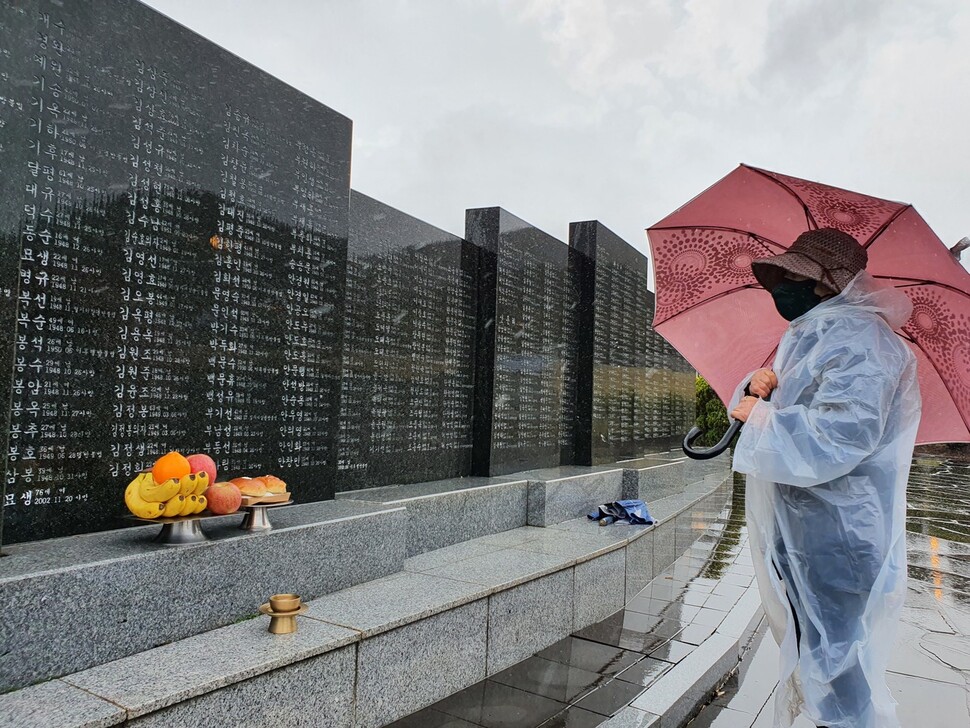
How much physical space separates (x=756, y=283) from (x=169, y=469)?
115 inches

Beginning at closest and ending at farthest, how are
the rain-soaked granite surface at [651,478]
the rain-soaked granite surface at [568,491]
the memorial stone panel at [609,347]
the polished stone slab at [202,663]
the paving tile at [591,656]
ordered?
the polished stone slab at [202,663] → the paving tile at [591,656] → the rain-soaked granite surface at [568,491] → the rain-soaked granite surface at [651,478] → the memorial stone panel at [609,347]

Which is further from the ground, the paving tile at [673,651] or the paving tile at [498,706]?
the paving tile at [498,706]

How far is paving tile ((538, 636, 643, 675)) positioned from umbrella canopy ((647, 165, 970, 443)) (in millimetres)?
1914

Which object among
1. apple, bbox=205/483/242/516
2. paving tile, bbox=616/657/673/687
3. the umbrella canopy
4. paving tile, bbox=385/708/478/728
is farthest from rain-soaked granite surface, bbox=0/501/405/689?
the umbrella canopy

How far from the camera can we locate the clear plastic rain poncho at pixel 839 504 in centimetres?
241

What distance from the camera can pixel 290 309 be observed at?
4355 mm

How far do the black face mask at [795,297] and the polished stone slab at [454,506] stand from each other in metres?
2.73

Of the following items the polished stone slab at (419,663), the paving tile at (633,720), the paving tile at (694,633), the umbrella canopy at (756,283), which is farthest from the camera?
the paving tile at (694,633)

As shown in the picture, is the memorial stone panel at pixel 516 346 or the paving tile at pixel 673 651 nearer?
the paving tile at pixel 673 651

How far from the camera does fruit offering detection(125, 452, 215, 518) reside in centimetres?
293

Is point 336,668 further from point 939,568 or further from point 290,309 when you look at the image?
point 939,568

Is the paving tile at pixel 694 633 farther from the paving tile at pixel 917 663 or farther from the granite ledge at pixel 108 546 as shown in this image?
the granite ledge at pixel 108 546

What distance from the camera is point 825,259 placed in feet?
8.89

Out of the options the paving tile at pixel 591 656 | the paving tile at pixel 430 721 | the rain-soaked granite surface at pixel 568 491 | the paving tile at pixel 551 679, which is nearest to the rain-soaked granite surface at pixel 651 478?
the rain-soaked granite surface at pixel 568 491
